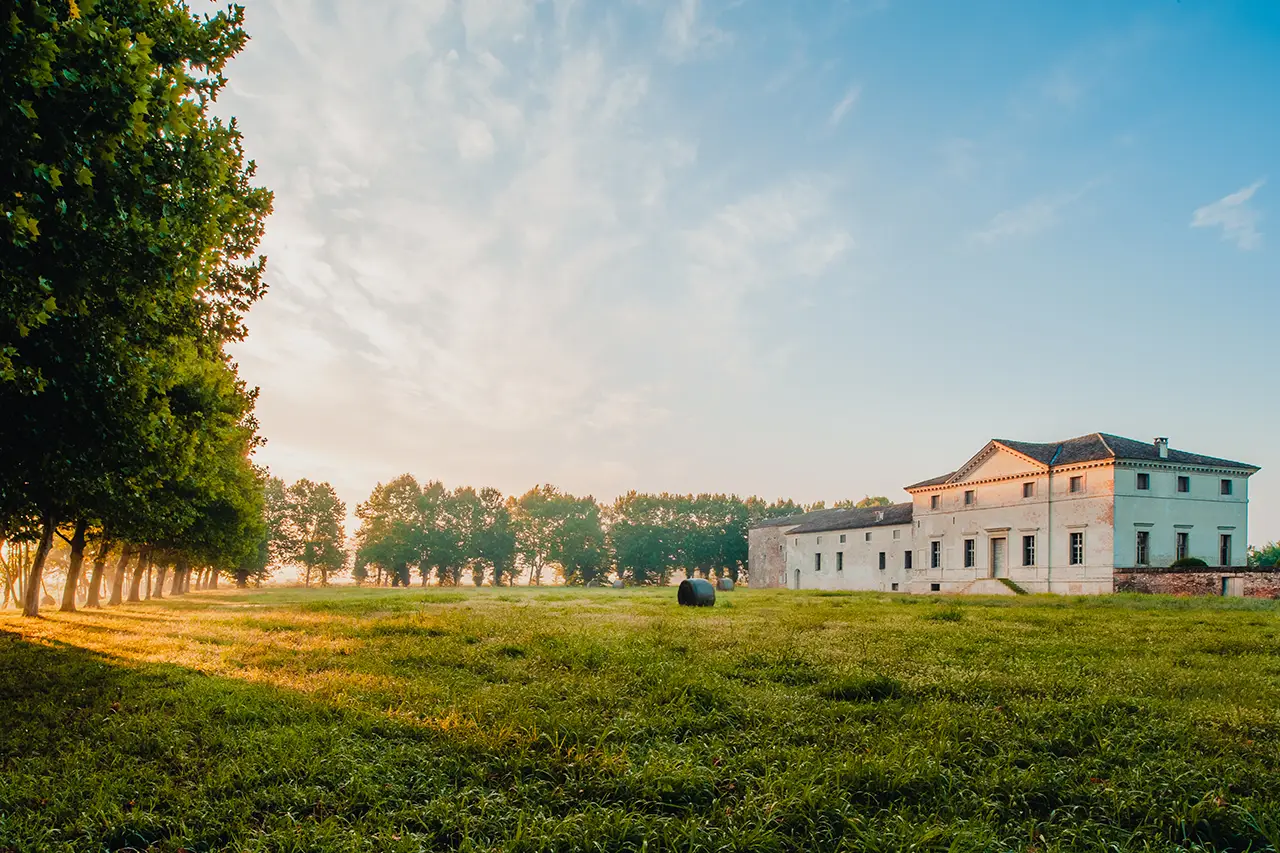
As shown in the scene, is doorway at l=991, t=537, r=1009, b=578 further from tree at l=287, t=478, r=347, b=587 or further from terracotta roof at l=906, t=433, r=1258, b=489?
tree at l=287, t=478, r=347, b=587

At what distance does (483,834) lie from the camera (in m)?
5.43

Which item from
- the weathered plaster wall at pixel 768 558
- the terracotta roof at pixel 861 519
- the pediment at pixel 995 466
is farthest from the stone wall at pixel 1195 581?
the weathered plaster wall at pixel 768 558

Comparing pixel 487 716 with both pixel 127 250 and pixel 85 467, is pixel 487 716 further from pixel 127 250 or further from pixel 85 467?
pixel 85 467

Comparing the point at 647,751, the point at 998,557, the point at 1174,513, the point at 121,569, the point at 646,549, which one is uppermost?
the point at 1174,513

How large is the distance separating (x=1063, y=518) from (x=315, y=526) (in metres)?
85.5

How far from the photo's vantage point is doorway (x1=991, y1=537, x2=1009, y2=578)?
59772mm

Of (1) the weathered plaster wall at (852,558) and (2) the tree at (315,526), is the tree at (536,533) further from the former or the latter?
(1) the weathered plaster wall at (852,558)

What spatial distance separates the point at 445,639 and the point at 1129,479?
5306 centimetres

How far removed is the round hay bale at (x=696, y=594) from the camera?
1191 inches

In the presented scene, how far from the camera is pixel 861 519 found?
252ft

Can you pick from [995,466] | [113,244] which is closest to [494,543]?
[995,466]

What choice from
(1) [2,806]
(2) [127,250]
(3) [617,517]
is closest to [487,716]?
(1) [2,806]

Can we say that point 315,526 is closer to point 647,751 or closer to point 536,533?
point 536,533

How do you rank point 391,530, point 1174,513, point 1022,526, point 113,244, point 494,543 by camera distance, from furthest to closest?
point 494,543 → point 391,530 → point 1022,526 → point 1174,513 → point 113,244
